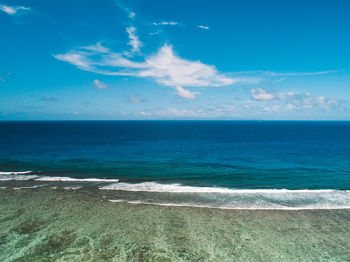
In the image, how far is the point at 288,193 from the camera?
22.6 meters

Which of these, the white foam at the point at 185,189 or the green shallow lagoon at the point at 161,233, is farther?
the white foam at the point at 185,189

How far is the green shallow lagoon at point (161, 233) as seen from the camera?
11.9 meters

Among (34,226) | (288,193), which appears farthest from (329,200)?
(34,226)

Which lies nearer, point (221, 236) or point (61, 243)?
point (61, 243)

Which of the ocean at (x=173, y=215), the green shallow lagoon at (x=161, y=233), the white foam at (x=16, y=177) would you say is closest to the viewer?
the green shallow lagoon at (x=161, y=233)

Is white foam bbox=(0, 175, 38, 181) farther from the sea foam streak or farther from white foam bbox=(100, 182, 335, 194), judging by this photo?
the sea foam streak

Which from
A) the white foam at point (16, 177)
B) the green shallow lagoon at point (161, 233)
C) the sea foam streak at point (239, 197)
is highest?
the white foam at point (16, 177)

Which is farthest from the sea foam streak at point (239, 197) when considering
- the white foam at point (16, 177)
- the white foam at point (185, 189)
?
the white foam at point (16, 177)

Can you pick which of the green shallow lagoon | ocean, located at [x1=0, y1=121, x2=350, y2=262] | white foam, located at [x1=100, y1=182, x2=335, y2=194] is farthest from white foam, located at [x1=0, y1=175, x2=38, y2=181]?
white foam, located at [x1=100, y1=182, x2=335, y2=194]

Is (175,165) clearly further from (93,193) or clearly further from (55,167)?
(55,167)

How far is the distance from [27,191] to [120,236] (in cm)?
1463

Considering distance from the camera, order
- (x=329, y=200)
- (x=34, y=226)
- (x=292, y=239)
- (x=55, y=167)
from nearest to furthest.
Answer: (x=292, y=239)
(x=34, y=226)
(x=329, y=200)
(x=55, y=167)

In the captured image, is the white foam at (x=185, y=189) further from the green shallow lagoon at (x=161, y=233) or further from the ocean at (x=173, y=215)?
the green shallow lagoon at (x=161, y=233)

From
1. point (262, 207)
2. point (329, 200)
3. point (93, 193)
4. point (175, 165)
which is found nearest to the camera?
point (262, 207)
